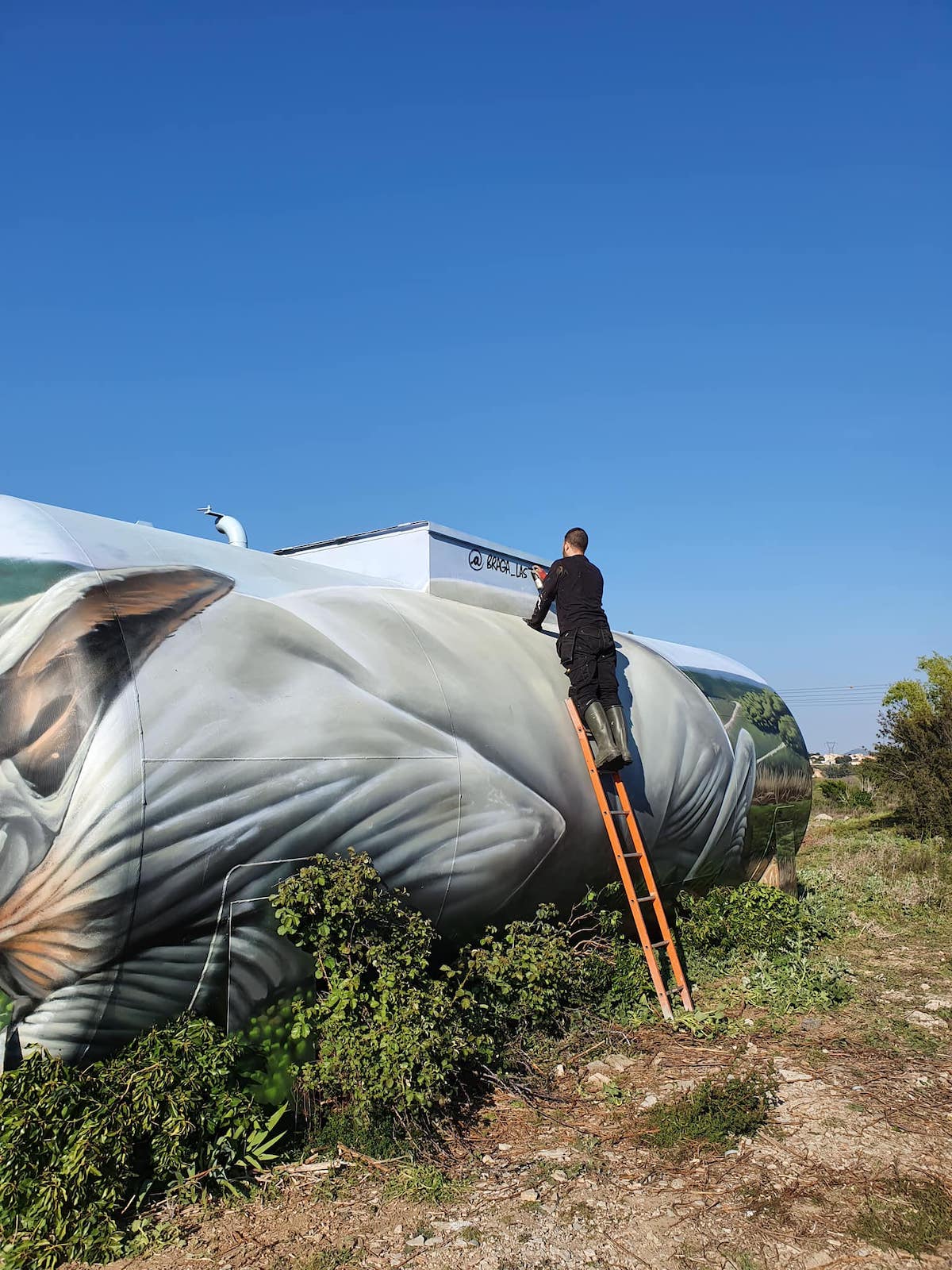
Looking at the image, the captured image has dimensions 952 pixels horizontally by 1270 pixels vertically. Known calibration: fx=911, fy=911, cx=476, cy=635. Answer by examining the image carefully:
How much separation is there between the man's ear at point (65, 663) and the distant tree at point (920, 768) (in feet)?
52.9

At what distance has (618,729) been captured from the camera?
6445mm

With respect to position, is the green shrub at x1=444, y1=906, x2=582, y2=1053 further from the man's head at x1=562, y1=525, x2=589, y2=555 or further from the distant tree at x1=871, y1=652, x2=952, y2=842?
the distant tree at x1=871, y1=652, x2=952, y2=842

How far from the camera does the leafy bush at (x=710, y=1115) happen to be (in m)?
4.64

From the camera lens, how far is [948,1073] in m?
5.59

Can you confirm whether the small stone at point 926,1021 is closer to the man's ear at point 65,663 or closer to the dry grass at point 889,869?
the dry grass at point 889,869

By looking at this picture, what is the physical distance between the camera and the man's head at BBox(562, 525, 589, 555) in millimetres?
6922

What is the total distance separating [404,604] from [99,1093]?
134 inches

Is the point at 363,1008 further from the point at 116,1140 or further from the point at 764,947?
the point at 764,947

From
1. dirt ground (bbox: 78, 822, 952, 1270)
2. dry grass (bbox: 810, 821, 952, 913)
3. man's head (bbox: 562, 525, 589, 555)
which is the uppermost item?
man's head (bbox: 562, 525, 589, 555)

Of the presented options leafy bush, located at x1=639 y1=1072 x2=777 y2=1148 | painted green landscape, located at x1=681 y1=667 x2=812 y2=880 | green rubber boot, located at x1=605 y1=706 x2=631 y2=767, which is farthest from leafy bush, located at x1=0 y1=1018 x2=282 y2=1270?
painted green landscape, located at x1=681 y1=667 x2=812 y2=880

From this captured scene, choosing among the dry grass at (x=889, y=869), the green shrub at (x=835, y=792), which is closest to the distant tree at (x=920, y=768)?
the dry grass at (x=889, y=869)

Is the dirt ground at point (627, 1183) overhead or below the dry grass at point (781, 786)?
below

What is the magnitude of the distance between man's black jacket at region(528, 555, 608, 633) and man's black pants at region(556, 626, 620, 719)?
76 millimetres

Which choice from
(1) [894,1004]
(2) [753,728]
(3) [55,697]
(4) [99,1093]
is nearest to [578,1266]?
(4) [99,1093]
